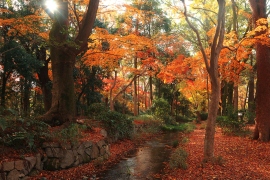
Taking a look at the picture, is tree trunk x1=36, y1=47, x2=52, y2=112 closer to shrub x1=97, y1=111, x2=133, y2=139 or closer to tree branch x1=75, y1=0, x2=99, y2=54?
shrub x1=97, y1=111, x2=133, y2=139

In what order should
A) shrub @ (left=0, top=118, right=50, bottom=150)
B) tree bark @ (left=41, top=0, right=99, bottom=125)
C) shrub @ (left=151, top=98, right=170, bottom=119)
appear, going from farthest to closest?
1. shrub @ (left=151, top=98, right=170, bottom=119)
2. tree bark @ (left=41, top=0, right=99, bottom=125)
3. shrub @ (left=0, top=118, right=50, bottom=150)

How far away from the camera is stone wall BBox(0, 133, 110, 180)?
4953mm

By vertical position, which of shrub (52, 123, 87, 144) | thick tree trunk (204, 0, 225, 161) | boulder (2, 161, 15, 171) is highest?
thick tree trunk (204, 0, 225, 161)

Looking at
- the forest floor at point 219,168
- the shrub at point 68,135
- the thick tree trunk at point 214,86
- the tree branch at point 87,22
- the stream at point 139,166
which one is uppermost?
the tree branch at point 87,22

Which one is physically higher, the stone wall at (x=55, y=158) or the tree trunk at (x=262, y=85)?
the tree trunk at (x=262, y=85)

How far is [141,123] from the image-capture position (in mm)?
15625

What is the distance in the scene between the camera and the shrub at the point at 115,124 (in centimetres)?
1055

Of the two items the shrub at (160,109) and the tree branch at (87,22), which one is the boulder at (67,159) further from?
the shrub at (160,109)

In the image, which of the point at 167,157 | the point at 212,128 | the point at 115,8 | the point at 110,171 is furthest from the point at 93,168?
the point at 115,8

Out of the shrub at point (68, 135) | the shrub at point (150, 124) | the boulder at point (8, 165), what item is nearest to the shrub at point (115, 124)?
the shrub at point (68, 135)

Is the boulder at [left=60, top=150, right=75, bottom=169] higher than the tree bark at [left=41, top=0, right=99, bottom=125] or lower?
lower

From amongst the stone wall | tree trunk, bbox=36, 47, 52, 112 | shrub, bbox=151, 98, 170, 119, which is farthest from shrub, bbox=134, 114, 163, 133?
the stone wall

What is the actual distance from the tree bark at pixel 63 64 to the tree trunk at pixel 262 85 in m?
7.55

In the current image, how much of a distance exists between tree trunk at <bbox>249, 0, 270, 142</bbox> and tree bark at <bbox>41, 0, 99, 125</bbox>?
7550mm
